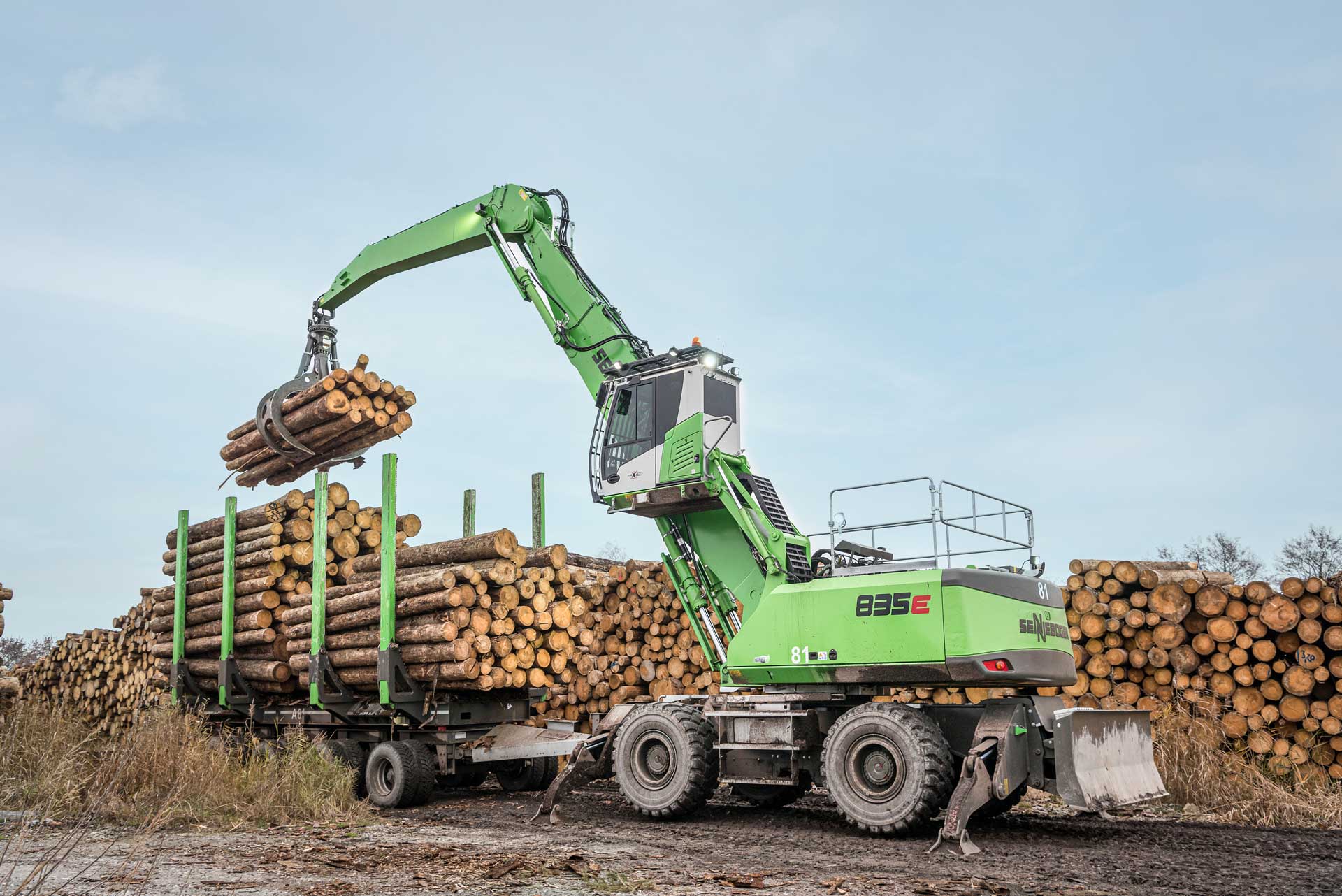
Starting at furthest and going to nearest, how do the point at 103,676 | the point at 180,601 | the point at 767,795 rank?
the point at 103,676, the point at 180,601, the point at 767,795

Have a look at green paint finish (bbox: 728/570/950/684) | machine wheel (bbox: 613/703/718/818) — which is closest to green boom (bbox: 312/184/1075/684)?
green paint finish (bbox: 728/570/950/684)

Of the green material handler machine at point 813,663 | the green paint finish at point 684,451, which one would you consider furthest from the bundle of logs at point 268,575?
the green paint finish at point 684,451

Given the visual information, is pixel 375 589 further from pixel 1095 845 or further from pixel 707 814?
pixel 1095 845

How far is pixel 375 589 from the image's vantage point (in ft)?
41.6

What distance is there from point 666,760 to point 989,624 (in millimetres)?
3271

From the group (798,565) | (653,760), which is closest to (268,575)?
(653,760)

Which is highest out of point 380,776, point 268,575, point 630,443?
point 630,443

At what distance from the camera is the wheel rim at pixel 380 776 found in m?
11.9

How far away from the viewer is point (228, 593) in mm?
14617

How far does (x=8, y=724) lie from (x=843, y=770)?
12.8 metres

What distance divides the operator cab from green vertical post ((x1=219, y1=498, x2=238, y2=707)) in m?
5.59

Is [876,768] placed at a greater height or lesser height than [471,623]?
lesser

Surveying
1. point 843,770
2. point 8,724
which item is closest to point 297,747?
point 843,770

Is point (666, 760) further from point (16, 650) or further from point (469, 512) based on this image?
point (16, 650)
